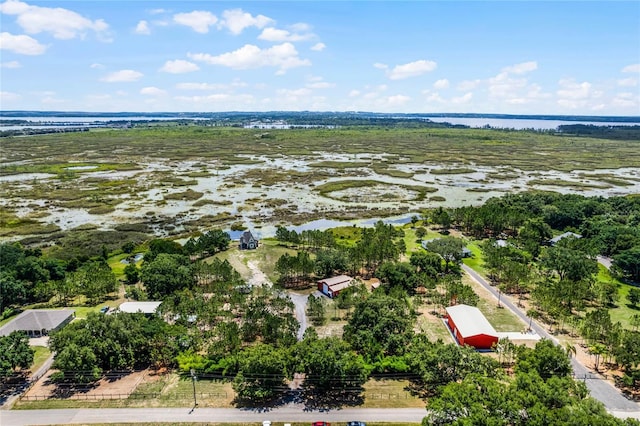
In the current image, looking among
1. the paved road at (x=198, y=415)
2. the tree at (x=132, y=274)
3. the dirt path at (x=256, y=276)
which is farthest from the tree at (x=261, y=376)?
the tree at (x=132, y=274)

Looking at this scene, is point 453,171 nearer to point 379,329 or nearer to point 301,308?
point 301,308

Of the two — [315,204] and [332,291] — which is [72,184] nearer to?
[315,204]

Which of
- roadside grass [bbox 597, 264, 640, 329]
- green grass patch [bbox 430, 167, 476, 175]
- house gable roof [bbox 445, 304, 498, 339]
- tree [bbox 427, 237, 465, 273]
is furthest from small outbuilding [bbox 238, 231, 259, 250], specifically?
green grass patch [bbox 430, 167, 476, 175]

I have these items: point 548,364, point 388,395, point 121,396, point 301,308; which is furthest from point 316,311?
point 548,364

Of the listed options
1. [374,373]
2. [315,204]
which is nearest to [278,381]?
[374,373]

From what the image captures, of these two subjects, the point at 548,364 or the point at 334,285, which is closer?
the point at 548,364

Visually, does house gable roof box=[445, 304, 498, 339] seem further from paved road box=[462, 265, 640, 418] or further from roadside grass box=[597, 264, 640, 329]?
roadside grass box=[597, 264, 640, 329]

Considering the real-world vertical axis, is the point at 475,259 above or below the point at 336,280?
below
